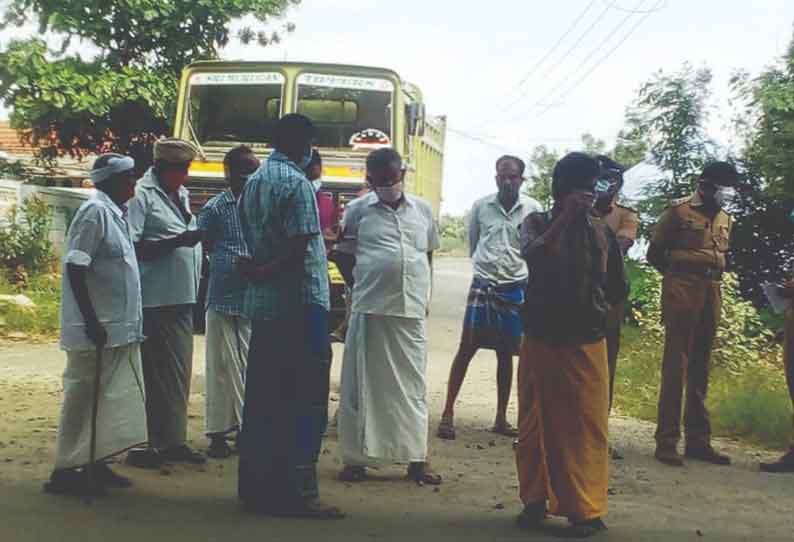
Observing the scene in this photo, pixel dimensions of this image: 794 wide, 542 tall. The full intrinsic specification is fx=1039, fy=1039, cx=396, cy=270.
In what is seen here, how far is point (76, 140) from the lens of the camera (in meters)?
18.5

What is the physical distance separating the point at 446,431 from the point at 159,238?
2367mm

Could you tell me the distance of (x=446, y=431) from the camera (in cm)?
680

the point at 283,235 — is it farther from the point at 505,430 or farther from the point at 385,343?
the point at 505,430

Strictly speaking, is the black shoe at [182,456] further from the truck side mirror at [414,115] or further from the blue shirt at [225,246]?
the truck side mirror at [414,115]

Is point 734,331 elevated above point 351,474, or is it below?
above

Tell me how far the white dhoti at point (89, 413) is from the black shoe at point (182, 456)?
719 millimetres

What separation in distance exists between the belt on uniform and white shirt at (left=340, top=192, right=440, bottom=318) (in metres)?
1.67

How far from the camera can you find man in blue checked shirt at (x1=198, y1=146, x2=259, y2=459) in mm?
5945

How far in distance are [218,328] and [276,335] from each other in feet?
4.60

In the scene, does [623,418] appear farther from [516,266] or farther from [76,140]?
[76,140]

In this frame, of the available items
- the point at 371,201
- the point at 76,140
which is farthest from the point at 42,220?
the point at 371,201

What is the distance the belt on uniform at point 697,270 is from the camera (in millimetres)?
6352

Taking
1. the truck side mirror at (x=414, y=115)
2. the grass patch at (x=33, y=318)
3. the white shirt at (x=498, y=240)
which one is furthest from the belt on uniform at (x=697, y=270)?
the grass patch at (x=33, y=318)

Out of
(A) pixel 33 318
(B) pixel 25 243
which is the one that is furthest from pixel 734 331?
(B) pixel 25 243
